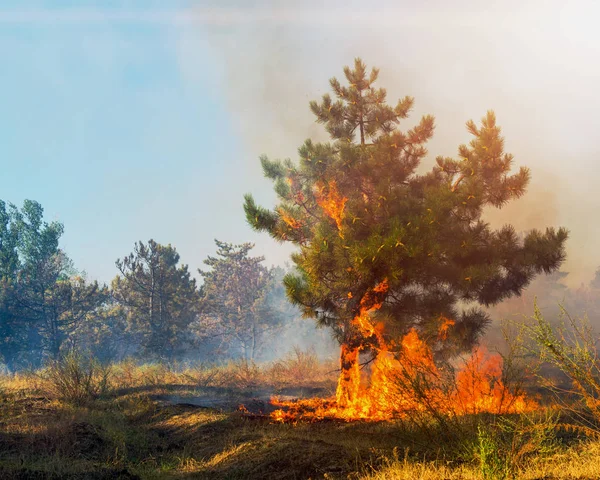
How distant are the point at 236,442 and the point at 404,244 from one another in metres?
6.11

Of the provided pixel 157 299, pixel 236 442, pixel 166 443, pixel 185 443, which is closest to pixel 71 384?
pixel 166 443

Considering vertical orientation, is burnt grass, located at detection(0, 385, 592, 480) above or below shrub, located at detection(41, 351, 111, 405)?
below

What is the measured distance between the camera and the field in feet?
20.7

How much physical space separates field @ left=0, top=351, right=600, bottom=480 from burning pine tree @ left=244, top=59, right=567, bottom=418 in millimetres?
3437

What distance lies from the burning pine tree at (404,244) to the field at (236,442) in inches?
135

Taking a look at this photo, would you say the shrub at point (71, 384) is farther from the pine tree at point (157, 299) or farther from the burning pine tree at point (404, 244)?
the pine tree at point (157, 299)

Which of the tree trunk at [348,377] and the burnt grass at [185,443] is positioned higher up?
the tree trunk at [348,377]

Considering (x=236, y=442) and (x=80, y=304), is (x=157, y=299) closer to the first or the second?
(x=80, y=304)

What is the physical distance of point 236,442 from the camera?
30.7 feet

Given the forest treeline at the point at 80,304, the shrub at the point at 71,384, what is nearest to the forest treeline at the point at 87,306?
the forest treeline at the point at 80,304

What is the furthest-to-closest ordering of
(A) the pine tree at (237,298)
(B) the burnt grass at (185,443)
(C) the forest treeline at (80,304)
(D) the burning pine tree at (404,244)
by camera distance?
(A) the pine tree at (237,298) → (C) the forest treeline at (80,304) → (D) the burning pine tree at (404,244) → (B) the burnt grass at (185,443)

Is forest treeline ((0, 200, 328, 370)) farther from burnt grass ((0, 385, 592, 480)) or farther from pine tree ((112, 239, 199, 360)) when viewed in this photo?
burnt grass ((0, 385, 592, 480))

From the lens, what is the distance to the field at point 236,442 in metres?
6.32

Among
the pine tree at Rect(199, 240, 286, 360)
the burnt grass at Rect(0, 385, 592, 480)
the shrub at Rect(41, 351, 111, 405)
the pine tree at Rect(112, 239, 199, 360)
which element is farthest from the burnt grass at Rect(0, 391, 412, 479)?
the pine tree at Rect(199, 240, 286, 360)
